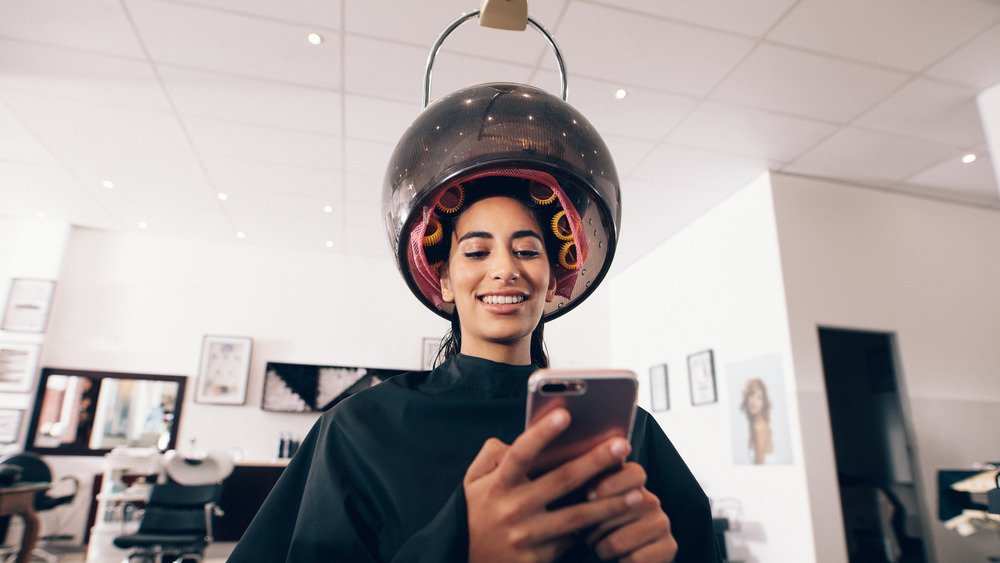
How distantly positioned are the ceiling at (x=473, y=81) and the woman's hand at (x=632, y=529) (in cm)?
257

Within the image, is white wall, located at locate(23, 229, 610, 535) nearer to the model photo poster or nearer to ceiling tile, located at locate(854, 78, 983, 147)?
the model photo poster

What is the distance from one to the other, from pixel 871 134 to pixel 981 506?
2.33 m

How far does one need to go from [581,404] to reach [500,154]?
1.22 feet

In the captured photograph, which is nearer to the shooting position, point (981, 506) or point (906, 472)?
point (981, 506)

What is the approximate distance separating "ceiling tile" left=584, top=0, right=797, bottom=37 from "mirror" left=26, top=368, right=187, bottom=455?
528 centimetres

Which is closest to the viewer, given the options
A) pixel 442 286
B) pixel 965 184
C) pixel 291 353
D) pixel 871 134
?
pixel 442 286

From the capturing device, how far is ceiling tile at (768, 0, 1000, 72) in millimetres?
2613

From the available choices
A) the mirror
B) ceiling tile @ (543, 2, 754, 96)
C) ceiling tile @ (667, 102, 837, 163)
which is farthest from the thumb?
the mirror

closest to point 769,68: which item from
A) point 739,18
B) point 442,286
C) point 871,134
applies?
point 739,18

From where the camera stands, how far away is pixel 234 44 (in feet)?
9.66

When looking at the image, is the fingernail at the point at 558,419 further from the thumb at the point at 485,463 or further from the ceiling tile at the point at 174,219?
the ceiling tile at the point at 174,219

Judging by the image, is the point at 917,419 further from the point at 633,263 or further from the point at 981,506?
the point at 633,263

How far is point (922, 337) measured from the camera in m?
4.05

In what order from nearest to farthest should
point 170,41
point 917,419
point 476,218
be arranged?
point 476,218
point 170,41
point 917,419
